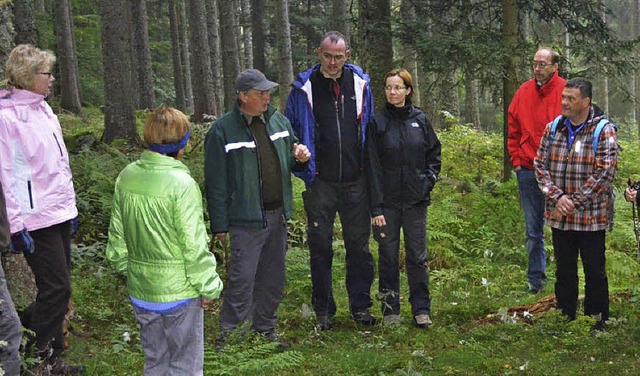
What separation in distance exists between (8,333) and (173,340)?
101cm

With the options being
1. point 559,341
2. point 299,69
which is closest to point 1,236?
point 559,341

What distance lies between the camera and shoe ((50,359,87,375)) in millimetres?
5211

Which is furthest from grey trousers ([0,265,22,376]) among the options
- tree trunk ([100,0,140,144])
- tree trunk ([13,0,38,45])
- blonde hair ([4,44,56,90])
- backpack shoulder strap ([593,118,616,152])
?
tree trunk ([100,0,140,144])

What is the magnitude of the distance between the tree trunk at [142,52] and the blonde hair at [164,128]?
2200 centimetres

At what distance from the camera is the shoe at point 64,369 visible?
17.1 ft

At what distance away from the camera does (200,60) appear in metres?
20.1

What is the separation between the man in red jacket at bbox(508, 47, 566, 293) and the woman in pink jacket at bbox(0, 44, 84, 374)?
4893mm

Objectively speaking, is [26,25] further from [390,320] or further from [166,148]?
[166,148]

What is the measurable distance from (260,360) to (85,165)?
20.3ft

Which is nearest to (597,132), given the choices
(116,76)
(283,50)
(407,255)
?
(407,255)

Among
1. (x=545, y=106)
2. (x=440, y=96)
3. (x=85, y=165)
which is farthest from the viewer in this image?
(x=440, y=96)

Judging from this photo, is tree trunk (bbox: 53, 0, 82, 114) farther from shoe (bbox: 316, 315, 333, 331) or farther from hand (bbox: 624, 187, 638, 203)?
hand (bbox: 624, 187, 638, 203)

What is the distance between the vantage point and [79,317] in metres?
6.75

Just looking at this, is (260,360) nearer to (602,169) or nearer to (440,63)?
(602,169)
